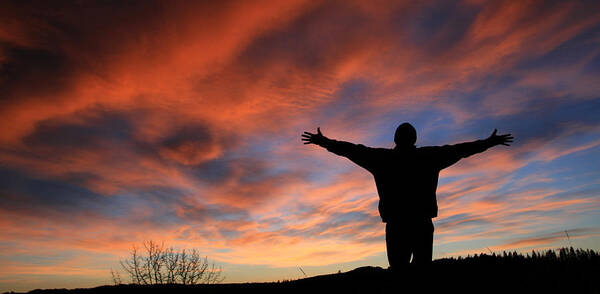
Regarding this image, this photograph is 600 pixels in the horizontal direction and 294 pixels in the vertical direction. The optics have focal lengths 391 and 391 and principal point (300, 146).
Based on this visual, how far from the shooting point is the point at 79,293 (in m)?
9.41

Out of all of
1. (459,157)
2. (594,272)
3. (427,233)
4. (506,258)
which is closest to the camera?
(427,233)

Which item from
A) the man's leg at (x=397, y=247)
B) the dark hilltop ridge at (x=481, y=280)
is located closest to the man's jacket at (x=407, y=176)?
the man's leg at (x=397, y=247)

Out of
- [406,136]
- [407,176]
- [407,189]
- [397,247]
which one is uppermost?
[406,136]

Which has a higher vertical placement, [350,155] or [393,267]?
[350,155]

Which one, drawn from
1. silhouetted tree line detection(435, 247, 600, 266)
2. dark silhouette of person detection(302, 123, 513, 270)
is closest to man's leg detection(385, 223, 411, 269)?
dark silhouette of person detection(302, 123, 513, 270)

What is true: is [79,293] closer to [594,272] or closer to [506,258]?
[506,258]

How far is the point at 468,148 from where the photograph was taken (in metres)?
6.04

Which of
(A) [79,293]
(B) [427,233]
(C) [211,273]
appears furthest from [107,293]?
(C) [211,273]

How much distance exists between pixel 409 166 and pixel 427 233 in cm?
92

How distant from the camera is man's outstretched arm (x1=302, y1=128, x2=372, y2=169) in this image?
5797mm

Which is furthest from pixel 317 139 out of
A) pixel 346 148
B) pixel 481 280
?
pixel 481 280

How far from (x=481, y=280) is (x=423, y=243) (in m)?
2.57

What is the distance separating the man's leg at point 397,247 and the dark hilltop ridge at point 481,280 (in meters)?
0.15

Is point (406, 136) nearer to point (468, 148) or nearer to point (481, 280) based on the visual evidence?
point (468, 148)
